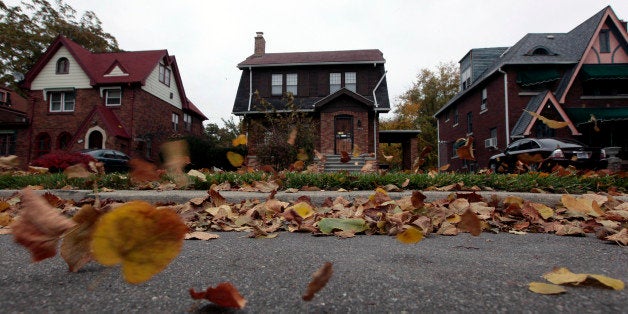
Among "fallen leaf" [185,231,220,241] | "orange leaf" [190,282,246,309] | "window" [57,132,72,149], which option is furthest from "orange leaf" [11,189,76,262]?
"window" [57,132,72,149]

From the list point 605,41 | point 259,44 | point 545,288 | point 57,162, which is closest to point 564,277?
point 545,288

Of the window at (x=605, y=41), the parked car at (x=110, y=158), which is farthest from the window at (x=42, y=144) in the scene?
the window at (x=605, y=41)

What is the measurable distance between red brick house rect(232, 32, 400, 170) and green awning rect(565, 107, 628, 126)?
8.85 metres

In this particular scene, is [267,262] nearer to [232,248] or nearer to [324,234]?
[232,248]

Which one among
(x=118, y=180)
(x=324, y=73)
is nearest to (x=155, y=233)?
(x=118, y=180)

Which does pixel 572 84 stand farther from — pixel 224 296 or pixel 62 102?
pixel 62 102

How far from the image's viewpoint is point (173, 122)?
85.8 feet

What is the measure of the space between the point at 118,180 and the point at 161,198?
1.60 metres

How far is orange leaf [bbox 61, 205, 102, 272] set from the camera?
1087mm

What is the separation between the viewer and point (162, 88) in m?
24.2

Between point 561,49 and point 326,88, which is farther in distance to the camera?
point 326,88

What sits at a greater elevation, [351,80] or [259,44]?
[259,44]

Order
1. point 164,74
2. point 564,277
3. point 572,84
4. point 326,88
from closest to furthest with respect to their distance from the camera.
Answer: point 564,277 < point 572,84 < point 326,88 < point 164,74

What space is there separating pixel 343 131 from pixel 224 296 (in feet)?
60.2
